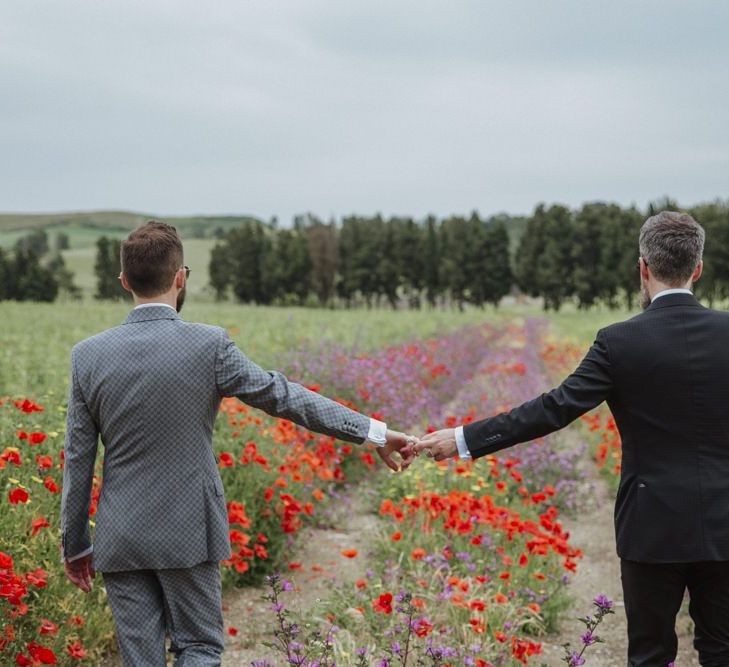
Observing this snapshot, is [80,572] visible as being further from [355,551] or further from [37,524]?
[355,551]

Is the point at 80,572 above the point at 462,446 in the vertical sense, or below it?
below

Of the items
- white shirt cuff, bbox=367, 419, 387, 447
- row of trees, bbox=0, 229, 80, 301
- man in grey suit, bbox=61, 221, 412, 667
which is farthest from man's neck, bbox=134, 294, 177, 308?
row of trees, bbox=0, 229, 80, 301

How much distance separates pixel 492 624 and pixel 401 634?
2.58 ft

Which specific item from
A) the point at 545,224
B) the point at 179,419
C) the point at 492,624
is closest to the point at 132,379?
the point at 179,419

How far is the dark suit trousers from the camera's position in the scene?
2.78 metres

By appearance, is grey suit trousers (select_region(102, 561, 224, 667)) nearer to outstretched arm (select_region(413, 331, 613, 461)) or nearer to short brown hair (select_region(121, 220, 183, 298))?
short brown hair (select_region(121, 220, 183, 298))

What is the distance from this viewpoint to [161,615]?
8.85ft

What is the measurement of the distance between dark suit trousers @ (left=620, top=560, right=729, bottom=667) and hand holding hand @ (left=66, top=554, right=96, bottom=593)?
80.1 inches

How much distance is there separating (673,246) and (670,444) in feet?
2.42

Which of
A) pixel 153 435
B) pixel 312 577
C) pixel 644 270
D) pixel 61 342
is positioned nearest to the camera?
pixel 153 435

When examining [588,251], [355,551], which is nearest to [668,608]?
[355,551]

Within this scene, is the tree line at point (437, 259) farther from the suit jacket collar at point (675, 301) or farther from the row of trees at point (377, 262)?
the suit jacket collar at point (675, 301)

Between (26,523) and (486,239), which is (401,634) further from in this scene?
(486,239)

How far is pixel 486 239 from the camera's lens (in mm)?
70188
